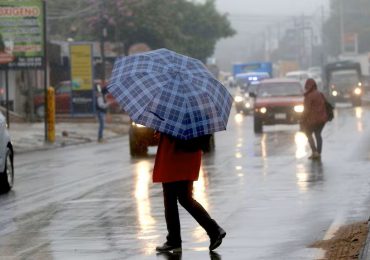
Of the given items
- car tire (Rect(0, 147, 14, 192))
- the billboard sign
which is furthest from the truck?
car tire (Rect(0, 147, 14, 192))

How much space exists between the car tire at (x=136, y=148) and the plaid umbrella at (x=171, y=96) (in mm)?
16998

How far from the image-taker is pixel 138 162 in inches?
1066

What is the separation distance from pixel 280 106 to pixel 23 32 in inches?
325

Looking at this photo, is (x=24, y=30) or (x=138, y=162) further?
(x=24, y=30)

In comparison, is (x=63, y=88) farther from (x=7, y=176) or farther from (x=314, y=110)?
(x=7, y=176)

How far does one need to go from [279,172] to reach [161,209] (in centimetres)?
619

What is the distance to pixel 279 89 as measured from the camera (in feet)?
136

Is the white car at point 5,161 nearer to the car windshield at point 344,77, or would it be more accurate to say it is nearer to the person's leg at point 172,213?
the person's leg at point 172,213

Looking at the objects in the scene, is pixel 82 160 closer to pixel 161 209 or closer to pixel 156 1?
pixel 161 209

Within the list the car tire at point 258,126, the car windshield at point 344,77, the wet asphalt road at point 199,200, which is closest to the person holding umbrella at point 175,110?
the wet asphalt road at point 199,200

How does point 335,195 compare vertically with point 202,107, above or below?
below

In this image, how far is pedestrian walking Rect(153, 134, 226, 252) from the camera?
1231 centimetres

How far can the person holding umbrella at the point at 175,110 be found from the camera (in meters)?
12.0

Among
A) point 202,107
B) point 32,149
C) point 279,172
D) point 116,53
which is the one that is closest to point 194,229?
point 202,107
